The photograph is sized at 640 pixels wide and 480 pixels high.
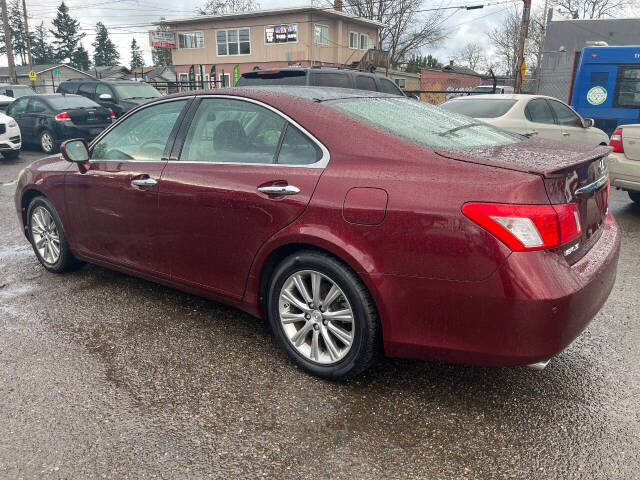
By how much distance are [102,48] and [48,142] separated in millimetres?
84262

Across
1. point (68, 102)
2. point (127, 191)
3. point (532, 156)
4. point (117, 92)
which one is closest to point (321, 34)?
point (117, 92)

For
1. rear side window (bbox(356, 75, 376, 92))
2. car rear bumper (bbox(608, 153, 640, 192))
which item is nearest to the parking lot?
car rear bumper (bbox(608, 153, 640, 192))

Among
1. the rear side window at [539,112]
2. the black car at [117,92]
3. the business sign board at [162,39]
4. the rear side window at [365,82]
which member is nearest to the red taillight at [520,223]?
the rear side window at [539,112]

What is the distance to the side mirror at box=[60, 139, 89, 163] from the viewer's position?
13.0ft

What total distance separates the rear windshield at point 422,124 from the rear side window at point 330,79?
521 cm

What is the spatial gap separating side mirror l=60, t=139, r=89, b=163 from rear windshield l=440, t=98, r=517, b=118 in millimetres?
6123

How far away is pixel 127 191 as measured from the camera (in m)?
3.67

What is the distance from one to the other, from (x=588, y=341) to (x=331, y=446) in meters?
1.96

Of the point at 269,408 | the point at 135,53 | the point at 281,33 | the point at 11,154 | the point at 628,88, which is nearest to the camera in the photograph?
the point at 269,408

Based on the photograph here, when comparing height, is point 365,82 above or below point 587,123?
above

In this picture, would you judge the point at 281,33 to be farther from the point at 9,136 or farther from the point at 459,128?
the point at 459,128

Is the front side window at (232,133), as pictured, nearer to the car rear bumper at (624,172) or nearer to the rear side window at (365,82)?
the car rear bumper at (624,172)

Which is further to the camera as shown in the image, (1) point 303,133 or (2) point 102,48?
(2) point 102,48

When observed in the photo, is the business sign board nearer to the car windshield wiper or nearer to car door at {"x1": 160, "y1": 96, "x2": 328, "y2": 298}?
car door at {"x1": 160, "y1": 96, "x2": 328, "y2": 298}
